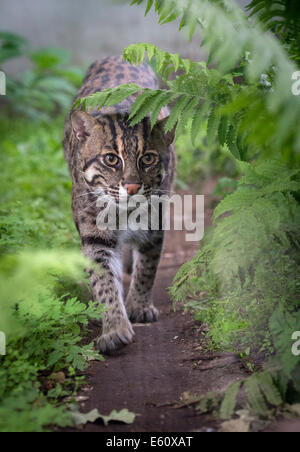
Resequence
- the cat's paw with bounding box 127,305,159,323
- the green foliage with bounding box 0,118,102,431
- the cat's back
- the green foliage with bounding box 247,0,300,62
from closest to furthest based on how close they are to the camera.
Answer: the green foliage with bounding box 0,118,102,431 → the green foliage with bounding box 247,0,300,62 → the cat's paw with bounding box 127,305,159,323 → the cat's back

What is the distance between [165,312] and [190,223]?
207cm

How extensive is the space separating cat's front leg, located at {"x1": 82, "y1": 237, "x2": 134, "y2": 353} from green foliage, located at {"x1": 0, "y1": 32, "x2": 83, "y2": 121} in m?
7.87

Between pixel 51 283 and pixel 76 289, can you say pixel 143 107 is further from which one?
pixel 76 289

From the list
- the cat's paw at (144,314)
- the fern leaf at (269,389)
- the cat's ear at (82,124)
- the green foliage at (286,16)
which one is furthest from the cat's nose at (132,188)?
the fern leaf at (269,389)

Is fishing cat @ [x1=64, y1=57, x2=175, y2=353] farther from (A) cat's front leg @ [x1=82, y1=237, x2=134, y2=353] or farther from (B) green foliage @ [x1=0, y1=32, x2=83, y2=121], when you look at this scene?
(B) green foliage @ [x1=0, y1=32, x2=83, y2=121]

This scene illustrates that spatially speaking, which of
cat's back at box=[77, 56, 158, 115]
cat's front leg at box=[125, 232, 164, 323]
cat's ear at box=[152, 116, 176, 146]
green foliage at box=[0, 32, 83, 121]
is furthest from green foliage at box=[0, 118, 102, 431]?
green foliage at box=[0, 32, 83, 121]

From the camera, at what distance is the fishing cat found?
3.84 metres

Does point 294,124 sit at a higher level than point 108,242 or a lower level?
lower

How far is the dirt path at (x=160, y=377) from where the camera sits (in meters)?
2.60

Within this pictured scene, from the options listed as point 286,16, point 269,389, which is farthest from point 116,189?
point 269,389

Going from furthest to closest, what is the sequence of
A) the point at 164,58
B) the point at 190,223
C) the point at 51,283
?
1. the point at 190,223
2. the point at 164,58
3. the point at 51,283

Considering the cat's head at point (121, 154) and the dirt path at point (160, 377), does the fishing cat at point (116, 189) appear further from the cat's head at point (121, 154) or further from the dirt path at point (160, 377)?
the dirt path at point (160, 377)

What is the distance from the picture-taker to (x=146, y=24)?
8.98 metres
